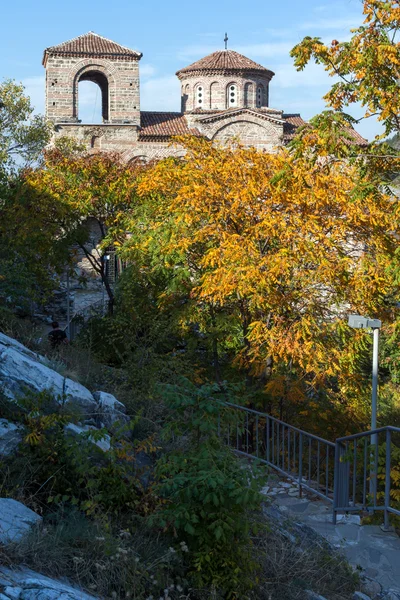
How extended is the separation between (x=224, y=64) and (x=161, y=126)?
5.74 meters

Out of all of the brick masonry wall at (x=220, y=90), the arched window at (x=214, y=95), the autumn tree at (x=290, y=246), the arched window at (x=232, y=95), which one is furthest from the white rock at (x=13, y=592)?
the arched window at (x=232, y=95)

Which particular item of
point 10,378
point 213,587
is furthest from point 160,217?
point 213,587

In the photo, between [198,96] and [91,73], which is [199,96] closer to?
[198,96]

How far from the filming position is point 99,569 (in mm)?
4512

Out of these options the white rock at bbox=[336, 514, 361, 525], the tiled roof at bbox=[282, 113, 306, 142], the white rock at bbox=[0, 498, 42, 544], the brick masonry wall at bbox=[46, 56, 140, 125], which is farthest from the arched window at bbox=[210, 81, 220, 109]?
the white rock at bbox=[0, 498, 42, 544]

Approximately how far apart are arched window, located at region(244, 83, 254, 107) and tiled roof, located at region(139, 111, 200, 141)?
3.98 meters

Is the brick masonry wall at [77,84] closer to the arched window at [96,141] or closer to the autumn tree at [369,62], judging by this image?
the arched window at [96,141]

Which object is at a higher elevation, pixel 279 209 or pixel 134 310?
pixel 279 209

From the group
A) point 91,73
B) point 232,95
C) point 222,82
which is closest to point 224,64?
point 222,82

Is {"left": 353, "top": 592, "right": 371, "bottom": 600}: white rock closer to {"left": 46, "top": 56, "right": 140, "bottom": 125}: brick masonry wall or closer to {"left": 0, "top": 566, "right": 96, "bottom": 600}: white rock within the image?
{"left": 0, "top": 566, "right": 96, "bottom": 600}: white rock

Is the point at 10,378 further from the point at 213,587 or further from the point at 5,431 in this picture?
the point at 213,587

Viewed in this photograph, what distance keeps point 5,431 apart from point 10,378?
1.07 meters

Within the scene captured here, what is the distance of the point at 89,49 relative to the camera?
128 feet

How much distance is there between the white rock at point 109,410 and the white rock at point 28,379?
0.32 feet
